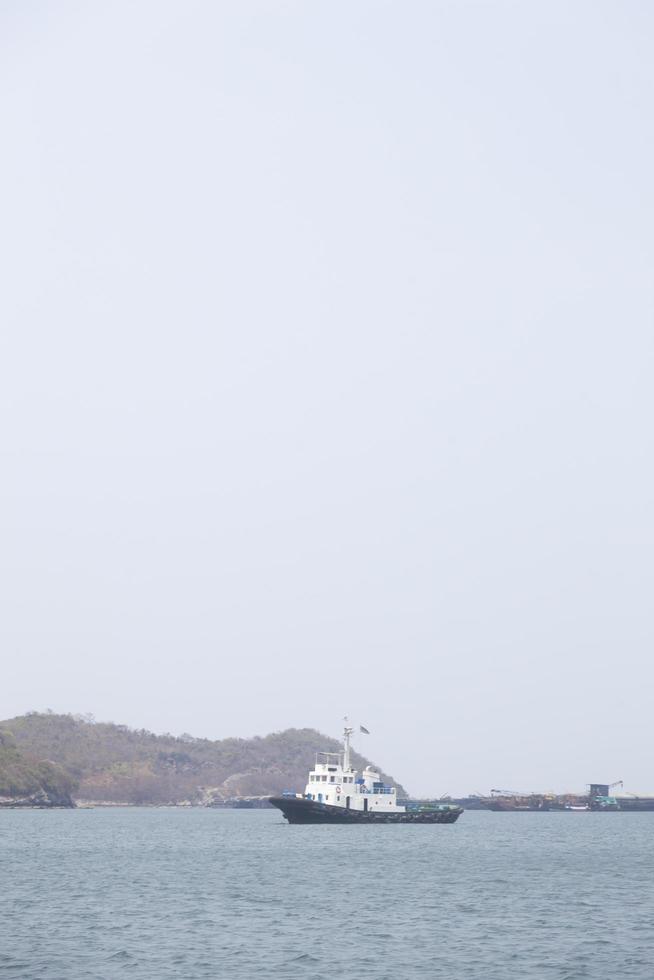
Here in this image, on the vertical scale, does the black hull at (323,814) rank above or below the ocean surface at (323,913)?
above

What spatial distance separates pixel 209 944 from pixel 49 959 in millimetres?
6476

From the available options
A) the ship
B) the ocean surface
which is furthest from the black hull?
the ocean surface

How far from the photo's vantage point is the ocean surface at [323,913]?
43906 mm

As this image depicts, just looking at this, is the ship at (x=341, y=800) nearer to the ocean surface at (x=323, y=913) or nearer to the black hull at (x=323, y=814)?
the black hull at (x=323, y=814)

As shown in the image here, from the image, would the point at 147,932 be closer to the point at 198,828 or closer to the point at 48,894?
the point at 48,894

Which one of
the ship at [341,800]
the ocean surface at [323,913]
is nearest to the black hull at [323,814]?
the ship at [341,800]

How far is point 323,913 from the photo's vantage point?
192ft

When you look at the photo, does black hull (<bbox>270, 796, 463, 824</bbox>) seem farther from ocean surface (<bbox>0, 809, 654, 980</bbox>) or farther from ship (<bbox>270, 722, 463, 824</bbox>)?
ocean surface (<bbox>0, 809, 654, 980</bbox>)

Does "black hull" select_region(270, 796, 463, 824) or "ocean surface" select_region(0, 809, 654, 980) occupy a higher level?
"black hull" select_region(270, 796, 463, 824)

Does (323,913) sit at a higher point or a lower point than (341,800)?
lower

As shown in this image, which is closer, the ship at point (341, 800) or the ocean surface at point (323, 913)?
the ocean surface at point (323, 913)

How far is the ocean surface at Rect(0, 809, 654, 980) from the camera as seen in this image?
4391 cm

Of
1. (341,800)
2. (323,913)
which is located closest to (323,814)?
(341,800)

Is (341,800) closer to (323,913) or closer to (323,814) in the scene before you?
(323,814)
